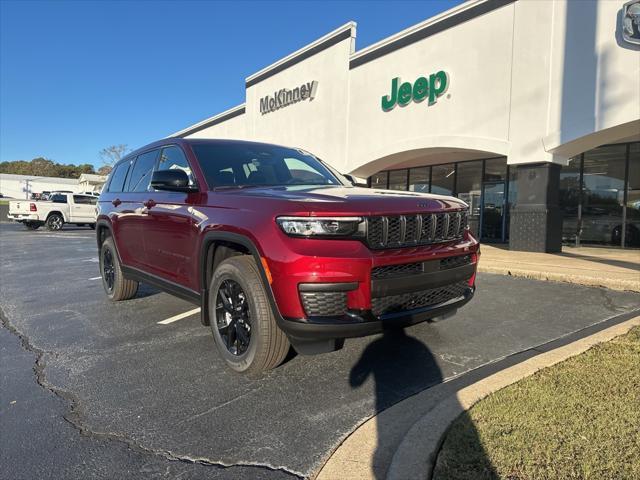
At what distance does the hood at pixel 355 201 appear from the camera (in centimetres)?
291

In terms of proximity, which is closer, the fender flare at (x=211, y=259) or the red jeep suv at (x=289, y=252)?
the red jeep suv at (x=289, y=252)

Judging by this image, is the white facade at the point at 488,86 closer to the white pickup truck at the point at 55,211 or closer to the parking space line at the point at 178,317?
the parking space line at the point at 178,317

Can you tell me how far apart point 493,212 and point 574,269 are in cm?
814

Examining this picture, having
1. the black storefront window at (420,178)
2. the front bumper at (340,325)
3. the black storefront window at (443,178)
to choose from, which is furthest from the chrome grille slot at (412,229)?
the black storefront window at (420,178)

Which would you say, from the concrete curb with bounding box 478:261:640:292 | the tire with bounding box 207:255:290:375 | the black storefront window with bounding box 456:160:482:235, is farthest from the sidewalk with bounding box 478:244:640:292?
the black storefront window with bounding box 456:160:482:235

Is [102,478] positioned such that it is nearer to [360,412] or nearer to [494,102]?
[360,412]

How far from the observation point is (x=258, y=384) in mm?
3281

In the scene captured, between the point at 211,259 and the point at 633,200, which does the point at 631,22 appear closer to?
the point at 633,200

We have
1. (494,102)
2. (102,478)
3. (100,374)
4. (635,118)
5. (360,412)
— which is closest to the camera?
(102,478)

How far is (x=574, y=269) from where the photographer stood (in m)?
7.68

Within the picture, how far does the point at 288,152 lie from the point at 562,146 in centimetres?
823

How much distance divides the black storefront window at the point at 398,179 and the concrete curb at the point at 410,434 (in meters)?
15.4

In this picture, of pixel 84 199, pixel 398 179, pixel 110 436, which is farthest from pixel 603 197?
pixel 84 199

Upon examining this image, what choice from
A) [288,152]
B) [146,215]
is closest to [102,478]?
[146,215]
